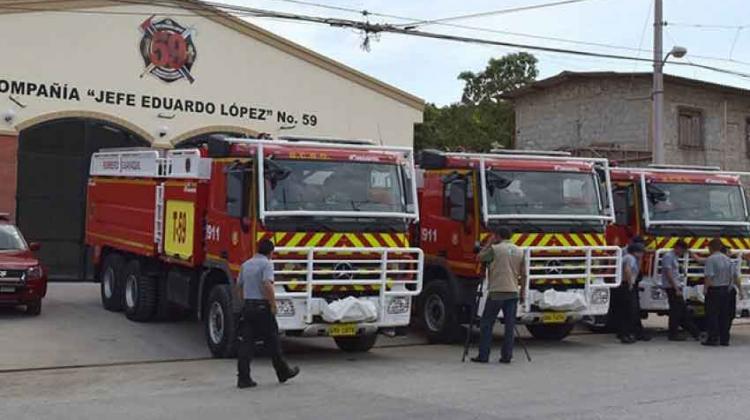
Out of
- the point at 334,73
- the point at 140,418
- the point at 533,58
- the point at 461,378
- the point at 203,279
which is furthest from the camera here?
the point at 533,58

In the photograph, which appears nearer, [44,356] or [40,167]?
[44,356]

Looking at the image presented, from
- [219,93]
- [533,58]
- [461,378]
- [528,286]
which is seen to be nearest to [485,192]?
[528,286]

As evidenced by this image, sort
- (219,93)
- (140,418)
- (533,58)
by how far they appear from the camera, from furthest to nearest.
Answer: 1. (533,58)
2. (219,93)
3. (140,418)

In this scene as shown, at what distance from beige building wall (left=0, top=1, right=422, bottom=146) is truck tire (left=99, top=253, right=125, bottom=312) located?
236 inches

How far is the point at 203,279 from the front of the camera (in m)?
13.7

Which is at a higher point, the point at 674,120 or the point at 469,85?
the point at 469,85

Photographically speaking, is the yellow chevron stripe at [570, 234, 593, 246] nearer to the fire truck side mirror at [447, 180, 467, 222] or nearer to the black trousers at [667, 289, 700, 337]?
the fire truck side mirror at [447, 180, 467, 222]

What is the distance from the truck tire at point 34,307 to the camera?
16125mm

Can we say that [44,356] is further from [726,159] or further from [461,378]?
[726,159]

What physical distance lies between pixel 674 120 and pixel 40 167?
20843mm

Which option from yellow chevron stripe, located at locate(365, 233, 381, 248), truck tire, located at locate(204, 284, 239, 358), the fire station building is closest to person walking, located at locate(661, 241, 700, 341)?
yellow chevron stripe, located at locate(365, 233, 381, 248)

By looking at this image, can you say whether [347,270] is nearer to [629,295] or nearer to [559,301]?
[559,301]

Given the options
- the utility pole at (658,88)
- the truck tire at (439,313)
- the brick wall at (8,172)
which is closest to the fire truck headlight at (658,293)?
the truck tire at (439,313)

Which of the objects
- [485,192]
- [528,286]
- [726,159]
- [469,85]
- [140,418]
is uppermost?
[469,85]
